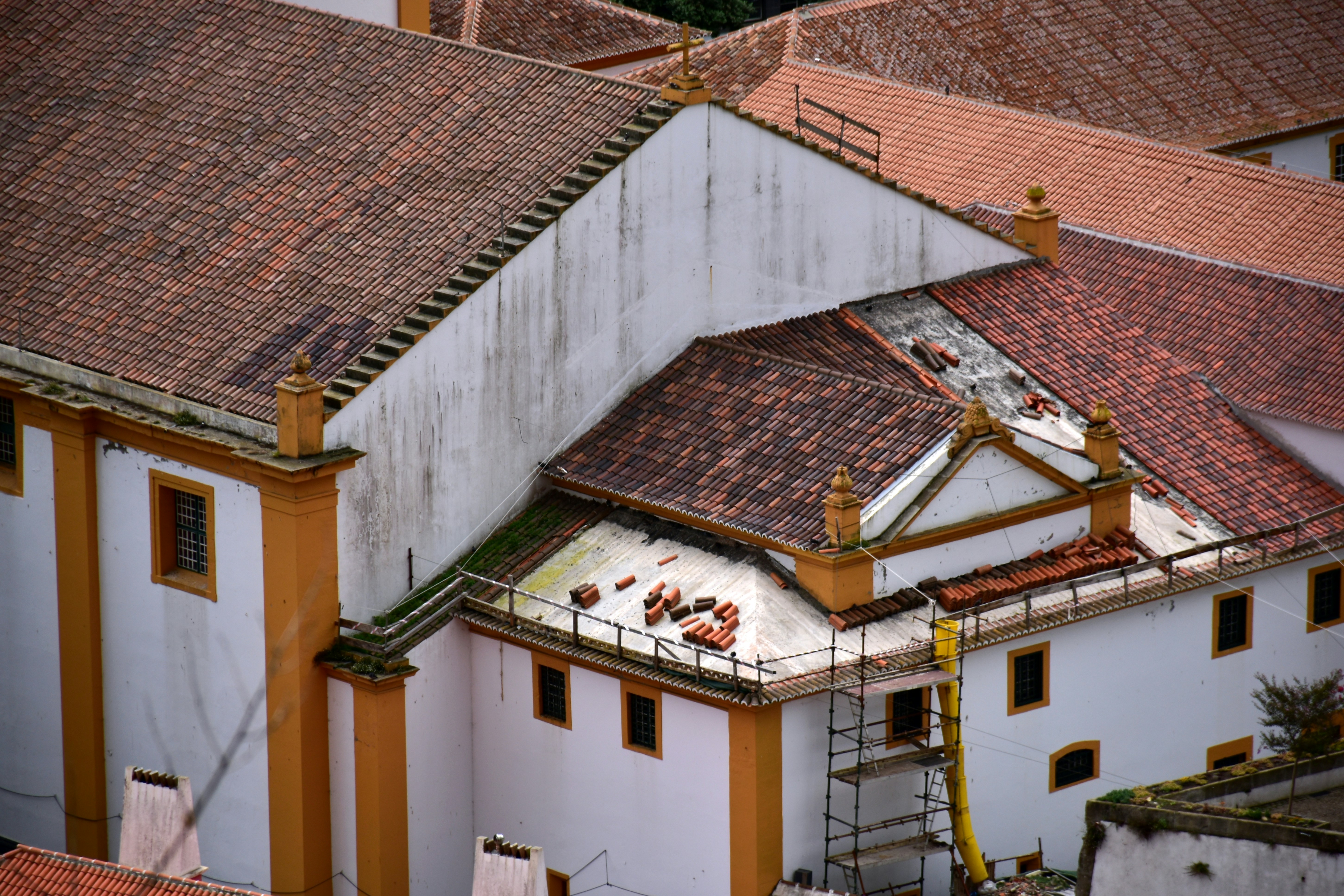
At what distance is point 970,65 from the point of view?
6962cm

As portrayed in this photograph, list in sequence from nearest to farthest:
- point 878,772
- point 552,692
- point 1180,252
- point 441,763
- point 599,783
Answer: point 878,772
point 599,783
point 552,692
point 441,763
point 1180,252

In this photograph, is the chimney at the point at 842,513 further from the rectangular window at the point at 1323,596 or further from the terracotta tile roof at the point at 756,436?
the rectangular window at the point at 1323,596

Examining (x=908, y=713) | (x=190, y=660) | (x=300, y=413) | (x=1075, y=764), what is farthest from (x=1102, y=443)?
(x=190, y=660)

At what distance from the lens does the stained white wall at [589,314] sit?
40.8 m

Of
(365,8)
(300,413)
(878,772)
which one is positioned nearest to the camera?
(878,772)

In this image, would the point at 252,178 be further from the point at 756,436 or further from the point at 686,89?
the point at 756,436

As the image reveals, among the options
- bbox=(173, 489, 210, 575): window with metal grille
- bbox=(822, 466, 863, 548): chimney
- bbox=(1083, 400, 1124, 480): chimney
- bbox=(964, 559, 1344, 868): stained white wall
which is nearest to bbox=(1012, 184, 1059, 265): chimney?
bbox=(1083, 400, 1124, 480): chimney

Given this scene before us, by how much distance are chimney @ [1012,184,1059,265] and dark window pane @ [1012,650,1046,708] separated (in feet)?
38.8

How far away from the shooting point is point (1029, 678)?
4106 centimetres

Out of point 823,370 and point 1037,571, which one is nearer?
point 1037,571

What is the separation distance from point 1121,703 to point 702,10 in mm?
52256

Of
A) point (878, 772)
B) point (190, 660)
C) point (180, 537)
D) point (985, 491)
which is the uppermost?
point (985, 491)

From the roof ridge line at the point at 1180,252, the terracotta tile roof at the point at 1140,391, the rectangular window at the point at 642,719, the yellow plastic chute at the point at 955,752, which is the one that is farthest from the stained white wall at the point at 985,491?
the roof ridge line at the point at 1180,252

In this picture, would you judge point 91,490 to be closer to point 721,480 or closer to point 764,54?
point 721,480
